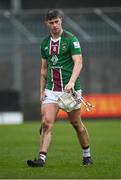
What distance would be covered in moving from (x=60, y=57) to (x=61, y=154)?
9.19 ft

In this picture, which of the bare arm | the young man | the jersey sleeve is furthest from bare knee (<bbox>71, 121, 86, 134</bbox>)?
the jersey sleeve

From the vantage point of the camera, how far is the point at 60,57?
461 inches

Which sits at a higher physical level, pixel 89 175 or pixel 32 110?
pixel 89 175

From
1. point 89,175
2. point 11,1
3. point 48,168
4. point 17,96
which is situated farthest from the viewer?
point 11,1

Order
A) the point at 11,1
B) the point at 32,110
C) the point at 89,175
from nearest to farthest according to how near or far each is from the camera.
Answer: the point at 89,175
the point at 32,110
the point at 11,1

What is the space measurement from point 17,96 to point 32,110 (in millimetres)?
2205

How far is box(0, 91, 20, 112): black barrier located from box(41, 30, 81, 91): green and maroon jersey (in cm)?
1413

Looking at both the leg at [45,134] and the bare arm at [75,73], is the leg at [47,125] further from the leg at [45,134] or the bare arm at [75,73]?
the bare arm at [75,73]

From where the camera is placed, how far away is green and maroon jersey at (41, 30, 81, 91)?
11.7 m

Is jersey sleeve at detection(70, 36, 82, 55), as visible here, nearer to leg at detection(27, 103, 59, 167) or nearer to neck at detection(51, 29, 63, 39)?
neck at detection(51, 29, 63, 39)

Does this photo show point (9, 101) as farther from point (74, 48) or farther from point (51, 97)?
point (74, 48)

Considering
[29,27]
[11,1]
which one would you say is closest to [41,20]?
[29,27]

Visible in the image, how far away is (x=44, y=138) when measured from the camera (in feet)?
38.2

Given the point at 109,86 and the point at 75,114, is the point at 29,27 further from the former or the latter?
the point at 75,114
